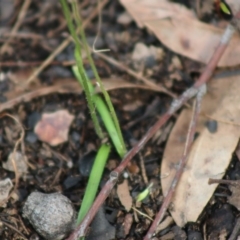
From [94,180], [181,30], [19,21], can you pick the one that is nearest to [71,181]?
[94,180]

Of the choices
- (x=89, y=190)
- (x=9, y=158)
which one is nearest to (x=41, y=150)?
(x=9, y=158)

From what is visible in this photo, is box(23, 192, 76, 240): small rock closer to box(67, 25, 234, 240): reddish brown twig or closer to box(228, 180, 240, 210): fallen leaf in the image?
box(67, 25, 234, 240): reddish brown twig

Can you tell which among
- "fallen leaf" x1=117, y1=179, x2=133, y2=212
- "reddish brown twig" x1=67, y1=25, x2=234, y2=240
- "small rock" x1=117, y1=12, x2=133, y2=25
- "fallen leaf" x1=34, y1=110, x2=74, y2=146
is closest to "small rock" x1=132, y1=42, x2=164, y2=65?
"small rock" x1=117, y1=12, x2=133, y2=25

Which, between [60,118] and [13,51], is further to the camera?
[13,51]

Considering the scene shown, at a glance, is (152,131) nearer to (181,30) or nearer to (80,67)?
(80,67)

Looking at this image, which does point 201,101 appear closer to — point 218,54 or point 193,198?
point 218,54

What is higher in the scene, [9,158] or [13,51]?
[13,51]

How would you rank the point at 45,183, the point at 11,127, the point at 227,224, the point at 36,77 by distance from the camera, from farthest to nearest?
the point at 36,77 → the point at 11,127 → the point at 45,183 → the point at 227,224
